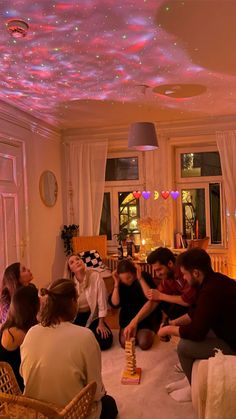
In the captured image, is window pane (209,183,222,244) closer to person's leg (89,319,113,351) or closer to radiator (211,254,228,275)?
radiator (211,254,228,275)

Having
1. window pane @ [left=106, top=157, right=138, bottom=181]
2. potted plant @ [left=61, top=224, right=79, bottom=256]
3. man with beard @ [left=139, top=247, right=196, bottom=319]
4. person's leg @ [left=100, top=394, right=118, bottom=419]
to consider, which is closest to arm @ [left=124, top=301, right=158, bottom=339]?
man with beard @ [left=139, top=247, right=196, bottom=319]

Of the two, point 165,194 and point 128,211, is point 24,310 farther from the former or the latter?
point 128,211

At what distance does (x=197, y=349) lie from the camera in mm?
2344

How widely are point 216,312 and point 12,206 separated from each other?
3118 mm

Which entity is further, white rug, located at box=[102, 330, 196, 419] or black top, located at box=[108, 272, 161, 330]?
black top, located at box=[108, 272, 161, 330]

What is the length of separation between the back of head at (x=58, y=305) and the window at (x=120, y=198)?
4.27 metres

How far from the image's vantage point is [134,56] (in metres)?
3.16

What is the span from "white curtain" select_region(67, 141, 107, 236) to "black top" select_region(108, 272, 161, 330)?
251cm

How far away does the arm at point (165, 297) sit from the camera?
2.81 meters

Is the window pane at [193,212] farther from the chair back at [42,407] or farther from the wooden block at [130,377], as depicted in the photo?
the chair back at [42,407]

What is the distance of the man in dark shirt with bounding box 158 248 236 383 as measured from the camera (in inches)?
87.7

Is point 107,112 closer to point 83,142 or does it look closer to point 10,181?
point 83,142

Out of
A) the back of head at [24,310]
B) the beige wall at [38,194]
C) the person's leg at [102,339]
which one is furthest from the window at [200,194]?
the back of head at [24,310]

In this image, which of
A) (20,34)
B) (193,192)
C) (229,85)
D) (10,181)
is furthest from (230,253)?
(20,34)
